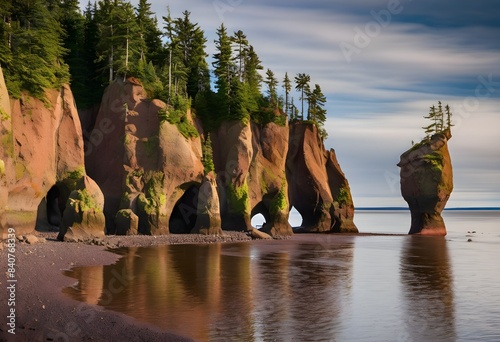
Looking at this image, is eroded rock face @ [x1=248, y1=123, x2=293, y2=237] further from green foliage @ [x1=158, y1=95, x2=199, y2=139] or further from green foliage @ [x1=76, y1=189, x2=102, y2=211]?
green foliage @ [x1=76, y1=189, x2=102, y2=211]

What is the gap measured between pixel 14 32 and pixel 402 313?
4933cm

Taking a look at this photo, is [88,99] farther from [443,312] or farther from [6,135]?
[443,312]

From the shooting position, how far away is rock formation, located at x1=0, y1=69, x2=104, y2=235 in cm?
4934

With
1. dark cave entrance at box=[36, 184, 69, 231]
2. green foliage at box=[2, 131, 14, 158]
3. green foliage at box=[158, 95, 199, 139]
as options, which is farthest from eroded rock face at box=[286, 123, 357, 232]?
green foliage at box=[2, 131, 14, 158]

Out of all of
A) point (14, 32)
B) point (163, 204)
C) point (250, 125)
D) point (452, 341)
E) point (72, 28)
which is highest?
point (72, 28)

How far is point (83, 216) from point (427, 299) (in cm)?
3208

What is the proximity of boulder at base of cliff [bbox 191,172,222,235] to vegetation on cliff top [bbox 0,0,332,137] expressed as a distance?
8.29 m

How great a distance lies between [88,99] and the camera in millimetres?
71500

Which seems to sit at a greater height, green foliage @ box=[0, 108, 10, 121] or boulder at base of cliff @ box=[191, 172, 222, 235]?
green foliage @ box=[0, 108, 10, 121]

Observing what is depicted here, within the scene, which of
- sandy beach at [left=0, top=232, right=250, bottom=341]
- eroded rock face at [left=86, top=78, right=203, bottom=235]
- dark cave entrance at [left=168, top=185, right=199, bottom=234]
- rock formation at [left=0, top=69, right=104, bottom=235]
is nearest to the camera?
sandy beach at [left=0, top=232, right=250, bottom=341]

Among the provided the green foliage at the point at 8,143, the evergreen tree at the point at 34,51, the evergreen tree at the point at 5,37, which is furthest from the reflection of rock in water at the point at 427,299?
the evergreen tree at the point at 5,37

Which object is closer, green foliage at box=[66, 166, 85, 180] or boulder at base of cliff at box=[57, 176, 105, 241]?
boulder at base of cliff at box=[57, 176, 105, 241]

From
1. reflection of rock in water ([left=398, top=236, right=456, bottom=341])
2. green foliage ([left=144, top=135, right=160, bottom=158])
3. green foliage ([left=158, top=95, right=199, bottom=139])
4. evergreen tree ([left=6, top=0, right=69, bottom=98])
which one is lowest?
reflection of rock in water ([left=398, top=236, right=456, bottom=341])

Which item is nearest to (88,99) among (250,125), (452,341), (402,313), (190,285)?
(250,125)
